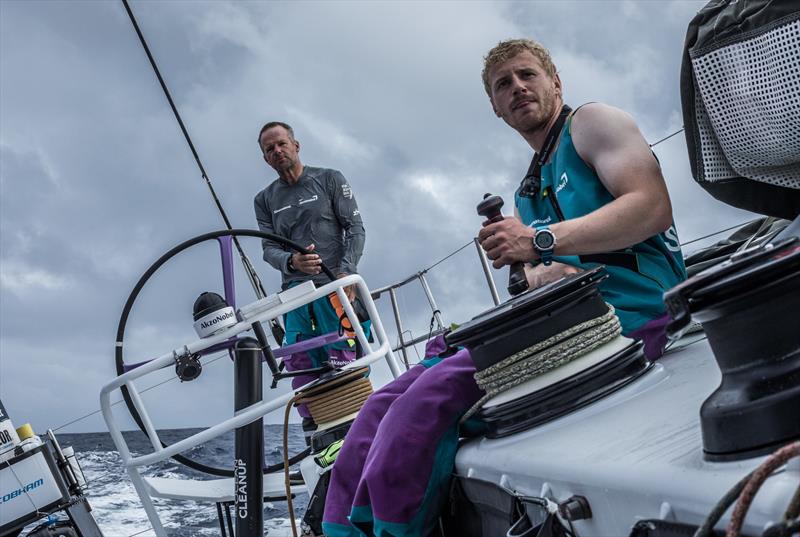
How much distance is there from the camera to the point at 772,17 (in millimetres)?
1263

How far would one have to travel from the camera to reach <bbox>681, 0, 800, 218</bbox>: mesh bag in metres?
1.26

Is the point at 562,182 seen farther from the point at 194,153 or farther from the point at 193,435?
the point at 194,153

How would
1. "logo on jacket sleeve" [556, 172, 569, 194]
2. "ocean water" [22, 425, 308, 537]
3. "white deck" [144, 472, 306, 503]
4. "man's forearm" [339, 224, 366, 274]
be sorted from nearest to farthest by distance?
"logo on jacket sleeve" [556, 172, 569, 194] → "white deck" [144, 472, 306, 503] → "man's forearm" [339, 224, 366, 274] → "ocean water" [22, 425, 308, 537]

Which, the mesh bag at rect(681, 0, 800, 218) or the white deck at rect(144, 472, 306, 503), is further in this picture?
the white deck at rect(144, 472, 306, 503)

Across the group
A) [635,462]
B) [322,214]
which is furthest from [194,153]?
[635,462]

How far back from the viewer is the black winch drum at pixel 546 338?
1.11m

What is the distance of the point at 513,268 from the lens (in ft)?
4.79

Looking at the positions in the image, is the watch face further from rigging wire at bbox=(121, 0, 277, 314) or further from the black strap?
rigging wire at bbox=(121, 0, 277, 314)

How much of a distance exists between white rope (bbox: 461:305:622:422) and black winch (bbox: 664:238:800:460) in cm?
40

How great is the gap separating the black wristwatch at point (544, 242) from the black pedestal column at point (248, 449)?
3.73 feet

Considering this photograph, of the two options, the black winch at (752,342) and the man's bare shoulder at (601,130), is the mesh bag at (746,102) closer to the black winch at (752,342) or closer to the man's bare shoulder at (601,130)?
the man's bare shoulder at (601,130)

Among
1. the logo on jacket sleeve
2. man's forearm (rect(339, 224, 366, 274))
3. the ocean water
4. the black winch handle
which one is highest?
man's forearm (rect(339, 224, 366, 274))

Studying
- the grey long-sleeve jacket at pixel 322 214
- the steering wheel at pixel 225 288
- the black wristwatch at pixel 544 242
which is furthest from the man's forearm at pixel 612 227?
the grey long-sleeve jacket at pixel 322 214

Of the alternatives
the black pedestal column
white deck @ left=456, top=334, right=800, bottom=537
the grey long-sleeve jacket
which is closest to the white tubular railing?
the black pedestal column
